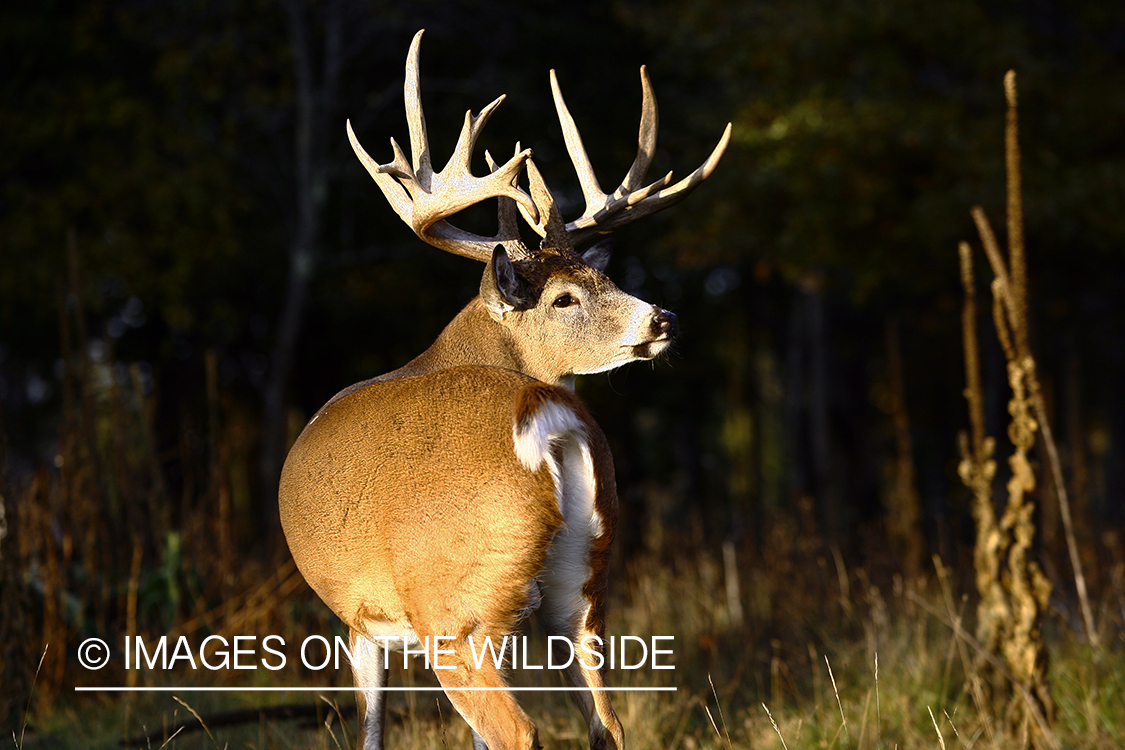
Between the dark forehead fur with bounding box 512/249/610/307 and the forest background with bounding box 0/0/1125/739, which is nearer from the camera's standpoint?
the dark forehead fur with bounding box 512/249/610/307

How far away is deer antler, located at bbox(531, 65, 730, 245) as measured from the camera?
10.8ft

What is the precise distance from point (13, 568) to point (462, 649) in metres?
2.87

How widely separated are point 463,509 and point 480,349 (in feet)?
2.78

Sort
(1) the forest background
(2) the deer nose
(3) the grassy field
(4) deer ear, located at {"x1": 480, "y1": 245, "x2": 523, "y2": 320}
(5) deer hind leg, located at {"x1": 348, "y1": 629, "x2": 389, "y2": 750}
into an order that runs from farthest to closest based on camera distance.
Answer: (1) the forest background, (3) the grassy field, (2) the deer nose, (4) deer ear, located at {"x1": 480, "y1": 245, "x2": 523, "y2": 320}, (5) deer hind leg, located at {"x1": 348, "y1": 629, "x2": 389, "y2": 750}

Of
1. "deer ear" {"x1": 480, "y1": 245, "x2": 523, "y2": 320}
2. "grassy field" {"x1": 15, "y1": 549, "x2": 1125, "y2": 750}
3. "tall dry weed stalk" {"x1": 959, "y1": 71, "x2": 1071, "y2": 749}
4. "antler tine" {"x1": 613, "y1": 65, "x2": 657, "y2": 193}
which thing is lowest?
"grassy field" {"x1": 15, "y1": 549, "x2": 1125, "y2": 750}

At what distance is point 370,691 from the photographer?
2.67 metres

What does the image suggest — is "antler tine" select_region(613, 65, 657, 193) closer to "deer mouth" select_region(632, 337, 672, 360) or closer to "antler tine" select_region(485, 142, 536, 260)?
"antler tine" select_region(485, 142, 536, 260)

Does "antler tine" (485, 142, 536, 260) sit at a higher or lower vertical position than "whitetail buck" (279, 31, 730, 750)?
higher

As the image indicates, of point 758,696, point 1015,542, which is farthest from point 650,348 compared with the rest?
point 758,696

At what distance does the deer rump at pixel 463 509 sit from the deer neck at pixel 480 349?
0.50 m

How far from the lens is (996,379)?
13.1m

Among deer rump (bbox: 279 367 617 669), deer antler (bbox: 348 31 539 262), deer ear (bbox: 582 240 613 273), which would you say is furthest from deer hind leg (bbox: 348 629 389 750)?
deer ear (bbox: 582 240 613 273)

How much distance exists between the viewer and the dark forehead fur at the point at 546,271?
3.04m

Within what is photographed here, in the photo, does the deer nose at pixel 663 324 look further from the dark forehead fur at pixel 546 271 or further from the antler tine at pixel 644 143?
the antler tine at pixel 644 143
